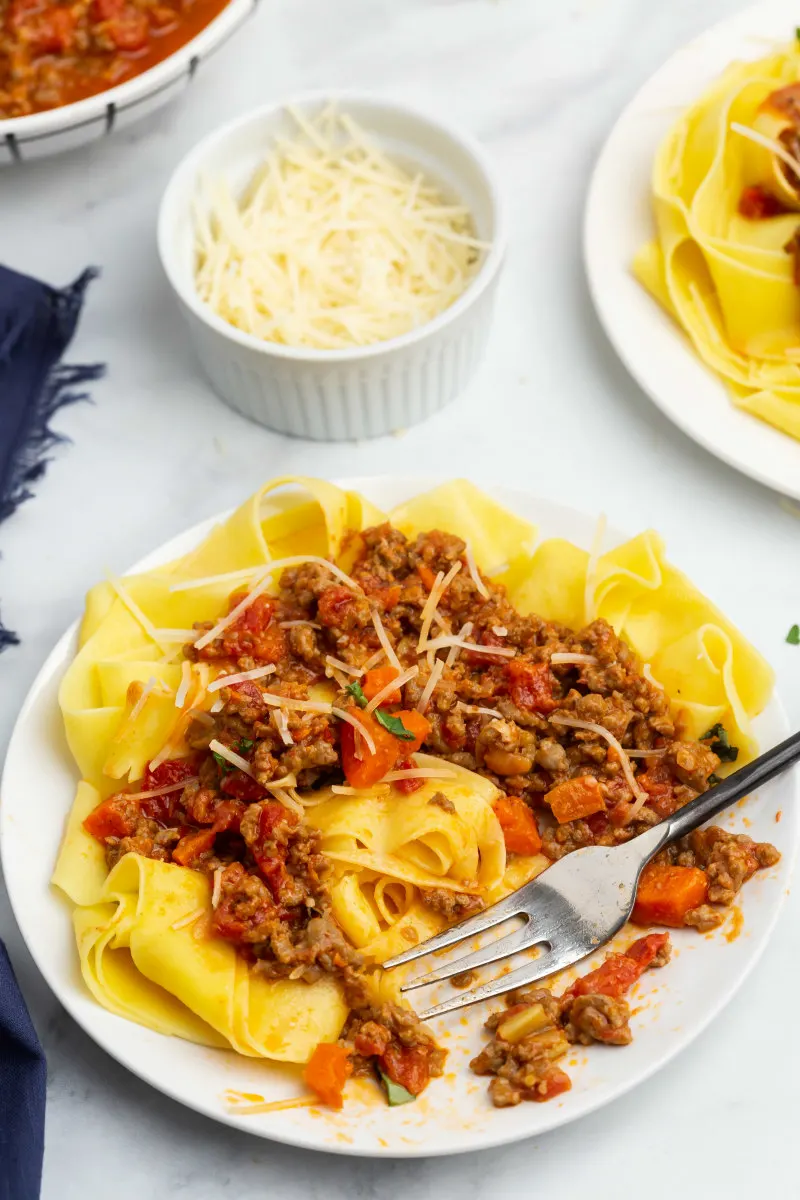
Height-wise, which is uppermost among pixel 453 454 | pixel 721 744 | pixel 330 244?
pixel 330 244

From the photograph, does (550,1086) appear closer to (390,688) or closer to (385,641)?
(390,688)

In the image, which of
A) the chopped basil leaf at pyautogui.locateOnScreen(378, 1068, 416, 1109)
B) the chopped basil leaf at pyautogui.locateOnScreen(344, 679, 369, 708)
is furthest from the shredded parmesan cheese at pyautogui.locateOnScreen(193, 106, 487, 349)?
the chopped basil leaf at pyautogui.locateOnScreen(378, 1068, 416, 1109)

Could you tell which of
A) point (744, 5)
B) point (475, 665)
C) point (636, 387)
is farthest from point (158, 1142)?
point (744, 5)

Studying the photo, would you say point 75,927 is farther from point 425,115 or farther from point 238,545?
point 425,115

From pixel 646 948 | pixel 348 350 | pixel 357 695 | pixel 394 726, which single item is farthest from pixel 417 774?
pixel 348 350

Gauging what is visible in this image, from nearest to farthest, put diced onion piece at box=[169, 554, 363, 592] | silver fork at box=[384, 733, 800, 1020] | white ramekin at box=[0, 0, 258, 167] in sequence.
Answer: silver fork at box=[384, 733, 800, 1020], diced onion piece at box=[169, 554, 363, 592], white ramekin at box=[0, 0, 258, 167]

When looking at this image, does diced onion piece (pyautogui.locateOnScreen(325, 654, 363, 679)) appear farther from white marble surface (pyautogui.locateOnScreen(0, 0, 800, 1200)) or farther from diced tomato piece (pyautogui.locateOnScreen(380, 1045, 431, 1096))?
white marble surface (pyautogui.locateOnScreen(0, 0, 800, 1200))

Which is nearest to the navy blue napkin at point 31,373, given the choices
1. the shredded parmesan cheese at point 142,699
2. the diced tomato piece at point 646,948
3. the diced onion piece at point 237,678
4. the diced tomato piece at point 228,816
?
the shredded parmesan cheese at point 142,699
